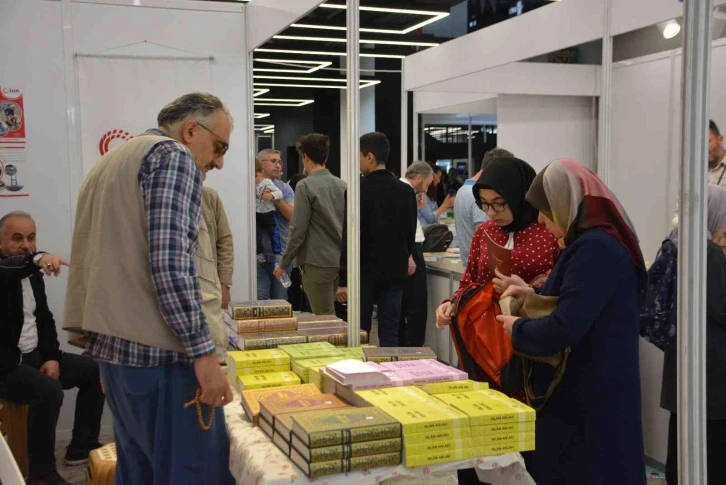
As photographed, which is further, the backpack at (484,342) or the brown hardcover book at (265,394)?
the backpack at (484,342)

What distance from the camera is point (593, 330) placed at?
1915 mm

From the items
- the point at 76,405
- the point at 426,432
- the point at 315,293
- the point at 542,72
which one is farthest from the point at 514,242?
the point at 76,405

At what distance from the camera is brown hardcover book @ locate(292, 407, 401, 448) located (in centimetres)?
159

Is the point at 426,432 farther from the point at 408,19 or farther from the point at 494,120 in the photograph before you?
the point at 494,120

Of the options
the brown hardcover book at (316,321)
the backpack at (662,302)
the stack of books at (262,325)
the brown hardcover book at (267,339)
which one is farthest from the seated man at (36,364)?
the backpack at (662,302)

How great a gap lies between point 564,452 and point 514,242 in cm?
71

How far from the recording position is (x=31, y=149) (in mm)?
3951

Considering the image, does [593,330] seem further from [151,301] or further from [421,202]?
[421,202]

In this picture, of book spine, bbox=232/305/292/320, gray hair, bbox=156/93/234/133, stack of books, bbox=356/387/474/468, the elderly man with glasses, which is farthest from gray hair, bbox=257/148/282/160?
stack of books, bbox=356/387/474/468

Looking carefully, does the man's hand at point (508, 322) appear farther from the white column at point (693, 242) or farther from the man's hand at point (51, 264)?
the man's hand at point (51, 264)

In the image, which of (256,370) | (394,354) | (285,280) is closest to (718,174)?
(394,354)

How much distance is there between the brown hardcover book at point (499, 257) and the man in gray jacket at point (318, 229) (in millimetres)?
1140

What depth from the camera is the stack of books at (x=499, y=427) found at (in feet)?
5.70

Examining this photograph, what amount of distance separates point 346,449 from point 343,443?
0.6 inches
